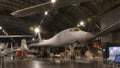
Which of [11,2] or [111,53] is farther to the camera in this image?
[11,2]

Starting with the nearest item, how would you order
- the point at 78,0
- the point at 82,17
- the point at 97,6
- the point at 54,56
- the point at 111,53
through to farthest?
the point at 78,0, the point at 111,53, the point at 97,6, the point at 54,56, the point at 82,17

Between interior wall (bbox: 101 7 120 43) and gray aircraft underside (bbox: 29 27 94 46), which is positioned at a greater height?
interior wall (bbox: 101 7 120 43)

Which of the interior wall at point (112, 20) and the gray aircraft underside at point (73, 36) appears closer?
the gray aircraft underside at point (73, 36)

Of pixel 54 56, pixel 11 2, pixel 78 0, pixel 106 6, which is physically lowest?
pixel 54 56

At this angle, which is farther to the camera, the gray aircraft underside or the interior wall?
the interior wall

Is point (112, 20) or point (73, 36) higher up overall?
point (112, 20)

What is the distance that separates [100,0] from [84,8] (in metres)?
7.42

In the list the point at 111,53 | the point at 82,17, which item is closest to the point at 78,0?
the point at 111,53

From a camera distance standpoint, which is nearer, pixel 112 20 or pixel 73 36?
pixel 73 36

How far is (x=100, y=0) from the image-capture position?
106ft

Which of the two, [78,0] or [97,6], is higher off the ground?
[97,6]

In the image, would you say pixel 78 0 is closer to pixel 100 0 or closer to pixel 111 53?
pixel 111 53

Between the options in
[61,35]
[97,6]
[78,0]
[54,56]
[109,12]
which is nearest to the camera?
[78,0]

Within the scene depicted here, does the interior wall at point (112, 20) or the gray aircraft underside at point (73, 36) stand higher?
the interior wall at point (112, 20)
